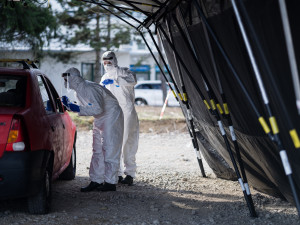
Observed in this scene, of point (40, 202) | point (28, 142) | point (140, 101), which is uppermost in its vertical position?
point (28, 142)

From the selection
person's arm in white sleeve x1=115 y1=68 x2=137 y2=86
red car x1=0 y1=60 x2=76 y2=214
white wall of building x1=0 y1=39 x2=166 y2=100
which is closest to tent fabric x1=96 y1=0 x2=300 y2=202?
person's arm in white sleeve x1=115 y1=68 x2=137 y2=86

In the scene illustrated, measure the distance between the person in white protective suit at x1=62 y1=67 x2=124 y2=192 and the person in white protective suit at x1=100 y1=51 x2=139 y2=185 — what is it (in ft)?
2.50

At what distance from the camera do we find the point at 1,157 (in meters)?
5.31

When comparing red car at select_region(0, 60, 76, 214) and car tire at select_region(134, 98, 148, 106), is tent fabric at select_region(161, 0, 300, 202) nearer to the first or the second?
red car at select_region(0, 60, 76, 214)

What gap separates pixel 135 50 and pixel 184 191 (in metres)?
31.9

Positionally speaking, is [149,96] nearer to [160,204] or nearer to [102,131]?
[102,131]

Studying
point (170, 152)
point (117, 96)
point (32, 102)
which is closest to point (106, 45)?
point (170, 152)

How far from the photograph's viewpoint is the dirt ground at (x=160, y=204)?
5773 mm

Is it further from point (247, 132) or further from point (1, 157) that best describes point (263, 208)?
point (1, 157)

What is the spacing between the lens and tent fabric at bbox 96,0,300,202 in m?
4.19

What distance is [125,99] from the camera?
8.53 meters

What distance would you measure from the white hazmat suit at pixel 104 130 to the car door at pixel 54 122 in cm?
43

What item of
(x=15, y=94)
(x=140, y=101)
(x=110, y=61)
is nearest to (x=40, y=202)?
(x=15, y=94)

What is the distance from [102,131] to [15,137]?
2.36 metres
